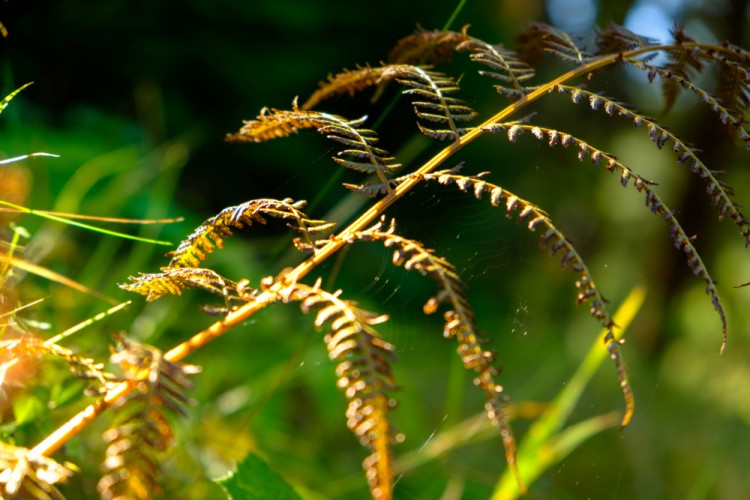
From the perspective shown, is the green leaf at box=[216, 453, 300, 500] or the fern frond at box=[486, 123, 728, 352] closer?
the fern frond at box=[486, 123, 728, 352]

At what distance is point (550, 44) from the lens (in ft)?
2.32

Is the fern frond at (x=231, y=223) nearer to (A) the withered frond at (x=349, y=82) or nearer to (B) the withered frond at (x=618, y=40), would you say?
(A) the withered frond at (x=349, y=82)

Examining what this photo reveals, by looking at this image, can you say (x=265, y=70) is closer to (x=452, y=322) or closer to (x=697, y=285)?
(x=452, y=322)

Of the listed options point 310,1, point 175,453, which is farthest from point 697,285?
point 175,453

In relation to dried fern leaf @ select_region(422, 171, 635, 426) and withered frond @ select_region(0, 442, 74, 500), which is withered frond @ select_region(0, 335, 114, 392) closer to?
withered frond @ select_region(0, 442, 74, 500)

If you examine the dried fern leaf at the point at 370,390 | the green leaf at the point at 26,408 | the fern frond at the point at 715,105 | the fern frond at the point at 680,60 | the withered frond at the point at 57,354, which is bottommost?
the dried fern leaf at the point at 370,390

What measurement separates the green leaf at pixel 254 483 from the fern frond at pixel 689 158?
45 centimetres

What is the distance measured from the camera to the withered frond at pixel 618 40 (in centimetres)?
67

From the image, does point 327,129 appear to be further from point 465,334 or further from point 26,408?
point 26,408

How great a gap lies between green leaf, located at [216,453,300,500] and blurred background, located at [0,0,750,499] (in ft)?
0.25

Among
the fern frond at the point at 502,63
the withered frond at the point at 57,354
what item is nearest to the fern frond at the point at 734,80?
the fern frond at the point at 502,63

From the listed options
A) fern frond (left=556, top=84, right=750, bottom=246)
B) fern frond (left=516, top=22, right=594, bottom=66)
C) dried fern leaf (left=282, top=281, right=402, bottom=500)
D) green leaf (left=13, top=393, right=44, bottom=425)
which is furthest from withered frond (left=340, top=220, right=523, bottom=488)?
green leaf (left=13, top=393, right=44, bottom=425)

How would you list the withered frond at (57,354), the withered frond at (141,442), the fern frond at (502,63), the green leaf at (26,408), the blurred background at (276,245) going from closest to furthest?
the withered frond at (141,442)
the withered frond at (57,354)
the fern frond at (502,63)
the green leaf at (26,408)
the blurred background at (276,245)

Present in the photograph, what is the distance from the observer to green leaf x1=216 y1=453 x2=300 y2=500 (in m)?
0.69
